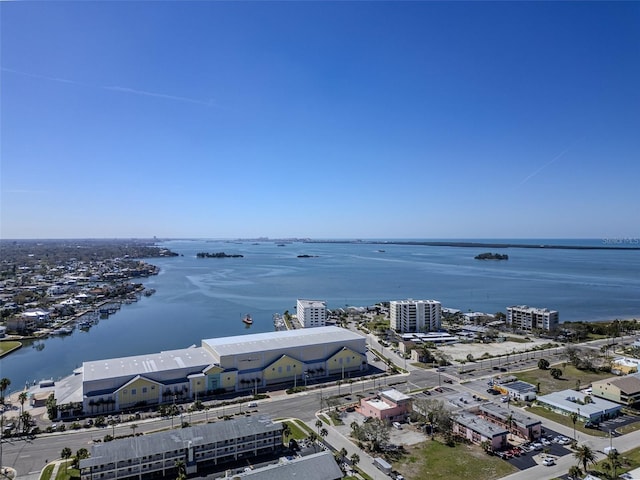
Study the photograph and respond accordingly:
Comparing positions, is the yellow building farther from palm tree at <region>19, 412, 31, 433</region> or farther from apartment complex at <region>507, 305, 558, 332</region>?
apartment complex at <region>507, 305, 558, 332</region>

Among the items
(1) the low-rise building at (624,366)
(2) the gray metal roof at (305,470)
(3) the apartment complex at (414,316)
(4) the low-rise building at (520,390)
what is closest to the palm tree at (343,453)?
(2) the gray metal roof at (305,470)

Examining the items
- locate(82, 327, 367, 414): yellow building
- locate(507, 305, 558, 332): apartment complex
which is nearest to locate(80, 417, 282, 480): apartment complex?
locate(82, 327, 367, 414): yellow building

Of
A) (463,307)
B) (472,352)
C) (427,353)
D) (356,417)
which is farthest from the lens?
(463,307)

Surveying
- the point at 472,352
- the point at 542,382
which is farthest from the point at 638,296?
the point at 542,382

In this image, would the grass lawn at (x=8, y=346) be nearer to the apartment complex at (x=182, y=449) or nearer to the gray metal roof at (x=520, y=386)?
the apartment complex at (x=182, y=449)

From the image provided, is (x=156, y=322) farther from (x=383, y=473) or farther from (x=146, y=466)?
(x=383, y=473)
